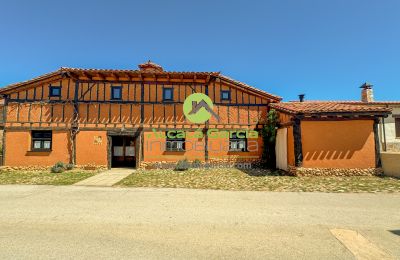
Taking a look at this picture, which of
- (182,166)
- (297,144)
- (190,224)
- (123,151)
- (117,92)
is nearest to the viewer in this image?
(190,224)

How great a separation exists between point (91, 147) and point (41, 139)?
3418mm

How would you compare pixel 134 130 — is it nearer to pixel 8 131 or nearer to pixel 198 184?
pixel 198 184

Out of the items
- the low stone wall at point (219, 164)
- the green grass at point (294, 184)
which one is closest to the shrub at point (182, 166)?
the low stone wall at point (219, 164)

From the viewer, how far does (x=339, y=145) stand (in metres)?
11.2

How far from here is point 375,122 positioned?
11.3 m

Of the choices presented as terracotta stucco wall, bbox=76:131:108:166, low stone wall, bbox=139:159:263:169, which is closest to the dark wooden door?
terracotta stucco wall, bbox=76:131:108:166

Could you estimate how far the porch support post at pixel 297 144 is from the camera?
444 inches

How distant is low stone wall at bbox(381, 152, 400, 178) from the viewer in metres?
10.5

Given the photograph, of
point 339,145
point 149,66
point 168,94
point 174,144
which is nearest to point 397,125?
point 339,145

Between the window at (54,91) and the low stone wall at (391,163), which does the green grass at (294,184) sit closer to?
the low stone wall at (391,163)

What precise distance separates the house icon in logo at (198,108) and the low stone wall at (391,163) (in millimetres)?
Answer: 9988

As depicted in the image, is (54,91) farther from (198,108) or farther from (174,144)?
(198,108)

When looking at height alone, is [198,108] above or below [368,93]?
below

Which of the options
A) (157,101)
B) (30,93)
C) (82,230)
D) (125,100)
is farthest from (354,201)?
(30,93)
